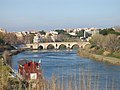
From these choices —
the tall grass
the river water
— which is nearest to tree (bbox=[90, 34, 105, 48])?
the river water

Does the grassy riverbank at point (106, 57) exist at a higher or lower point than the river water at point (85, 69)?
lower

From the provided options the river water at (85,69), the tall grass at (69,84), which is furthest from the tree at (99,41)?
the tall grass at (69,84)

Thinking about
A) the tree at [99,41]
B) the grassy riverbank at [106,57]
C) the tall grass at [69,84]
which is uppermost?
the tall grass at [69,84]

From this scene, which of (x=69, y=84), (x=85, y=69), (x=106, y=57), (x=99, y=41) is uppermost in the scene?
(x=69, y=84)

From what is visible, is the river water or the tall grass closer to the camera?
the tall grass

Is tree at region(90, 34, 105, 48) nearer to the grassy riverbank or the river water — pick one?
the grassy riverbank

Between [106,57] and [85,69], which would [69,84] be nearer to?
[85,69]

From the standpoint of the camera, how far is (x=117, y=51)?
64.3 feet

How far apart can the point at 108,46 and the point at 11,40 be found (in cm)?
1869

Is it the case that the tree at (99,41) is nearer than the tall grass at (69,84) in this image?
No

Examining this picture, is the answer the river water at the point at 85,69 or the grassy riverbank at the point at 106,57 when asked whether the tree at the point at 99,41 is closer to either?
the grassy riverbank at the point at 106,57

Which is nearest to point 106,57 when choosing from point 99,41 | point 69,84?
point 99,41

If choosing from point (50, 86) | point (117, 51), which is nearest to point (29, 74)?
point (50, 86)

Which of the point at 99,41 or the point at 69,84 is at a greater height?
the point at 69,84
